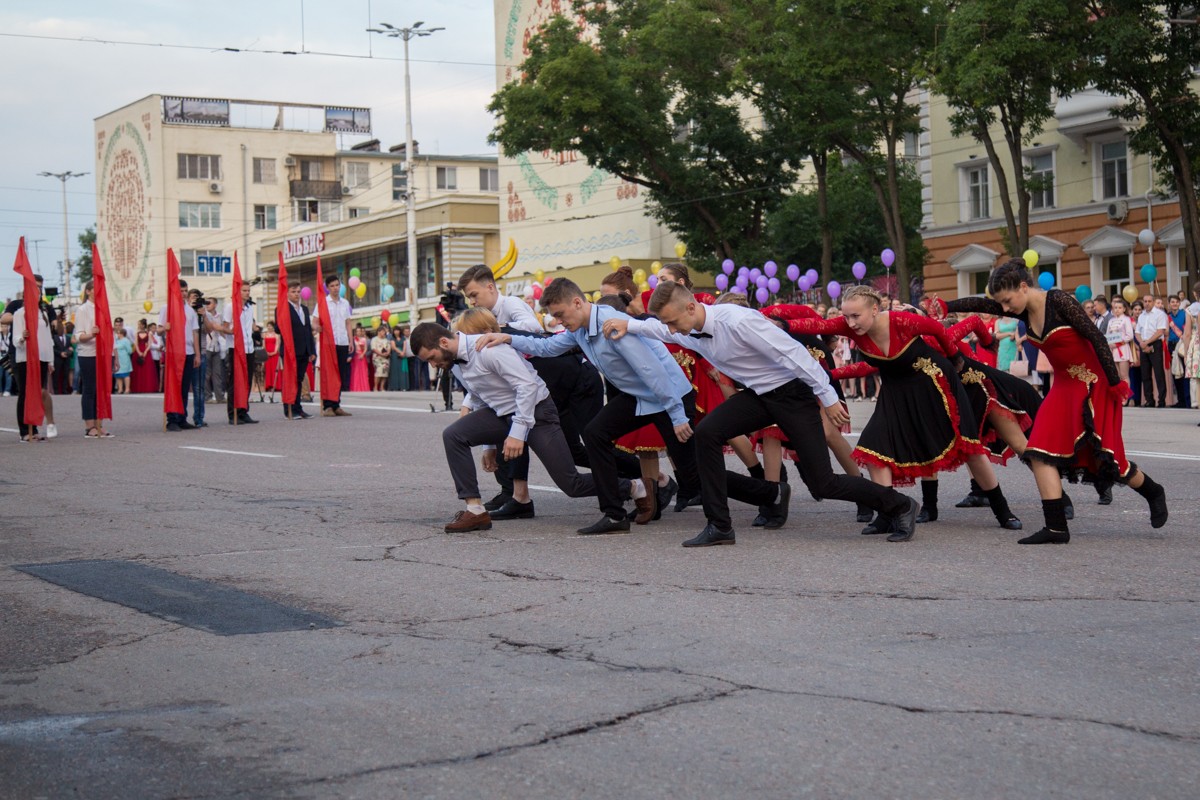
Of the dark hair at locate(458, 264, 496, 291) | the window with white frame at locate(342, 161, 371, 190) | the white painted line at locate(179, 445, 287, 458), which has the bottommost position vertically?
the white painted line at locate(179, 445, 287, 458)

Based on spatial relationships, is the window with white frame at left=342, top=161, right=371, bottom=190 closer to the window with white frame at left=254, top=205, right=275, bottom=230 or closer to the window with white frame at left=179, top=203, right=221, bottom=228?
the window with white frame at left=254, top=205, right=275, bottom=230

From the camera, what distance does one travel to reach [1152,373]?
24.1 metres

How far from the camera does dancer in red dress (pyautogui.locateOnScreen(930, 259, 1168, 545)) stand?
8.94m

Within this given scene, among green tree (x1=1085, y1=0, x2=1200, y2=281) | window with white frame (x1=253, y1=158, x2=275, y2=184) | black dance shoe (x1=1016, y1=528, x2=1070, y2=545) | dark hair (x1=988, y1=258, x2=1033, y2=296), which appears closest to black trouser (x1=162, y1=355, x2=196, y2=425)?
dark hair (x1=988, y1=258, x2=1033, y2=296)

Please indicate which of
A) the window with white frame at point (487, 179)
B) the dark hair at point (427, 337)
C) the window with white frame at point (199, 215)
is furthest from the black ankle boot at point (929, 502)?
the window with white frame at point (199, 215)

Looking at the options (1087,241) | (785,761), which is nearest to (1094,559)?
(785,761)

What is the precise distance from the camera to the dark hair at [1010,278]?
8.94m

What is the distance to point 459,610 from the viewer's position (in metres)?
6.98

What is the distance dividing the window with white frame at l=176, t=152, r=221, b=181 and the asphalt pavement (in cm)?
9405

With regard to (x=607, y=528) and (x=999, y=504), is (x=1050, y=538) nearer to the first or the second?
(x=999, y=504)

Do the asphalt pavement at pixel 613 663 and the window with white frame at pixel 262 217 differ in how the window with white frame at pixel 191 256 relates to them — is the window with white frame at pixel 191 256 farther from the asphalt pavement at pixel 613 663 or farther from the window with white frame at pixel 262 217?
the asphalt pavement at pixel 613 663

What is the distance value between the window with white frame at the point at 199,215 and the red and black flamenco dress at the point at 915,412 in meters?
95.7

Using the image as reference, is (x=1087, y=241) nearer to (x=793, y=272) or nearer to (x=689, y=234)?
(x=793, y=272)

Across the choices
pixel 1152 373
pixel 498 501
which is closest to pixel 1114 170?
pixel 1152 373
